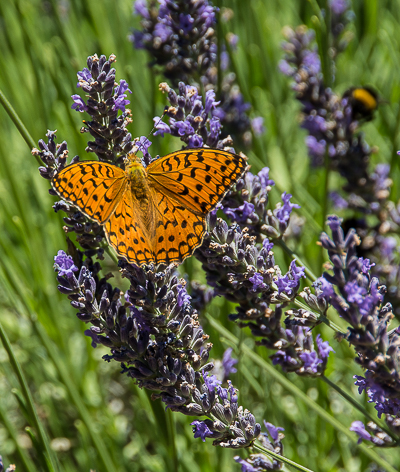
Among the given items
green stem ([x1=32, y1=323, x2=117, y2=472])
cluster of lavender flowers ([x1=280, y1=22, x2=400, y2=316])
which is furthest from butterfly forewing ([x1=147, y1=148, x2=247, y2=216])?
cluster of lavender flowers ([x1=280, y1=22, x2=400, y2=316])

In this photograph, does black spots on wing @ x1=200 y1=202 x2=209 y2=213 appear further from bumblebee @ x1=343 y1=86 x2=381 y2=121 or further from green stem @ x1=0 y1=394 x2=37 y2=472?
bumblebee @ x1=343 y1=86 x2=381 y2=121

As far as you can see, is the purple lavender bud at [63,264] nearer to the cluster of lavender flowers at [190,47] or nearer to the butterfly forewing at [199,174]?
the butterfly forewing at [199,174]

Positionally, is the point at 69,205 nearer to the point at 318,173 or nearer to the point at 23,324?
the point at 23,324

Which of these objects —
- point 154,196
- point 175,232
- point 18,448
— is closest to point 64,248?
point 154,196

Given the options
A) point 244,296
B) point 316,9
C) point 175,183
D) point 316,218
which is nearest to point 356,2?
point 316,218

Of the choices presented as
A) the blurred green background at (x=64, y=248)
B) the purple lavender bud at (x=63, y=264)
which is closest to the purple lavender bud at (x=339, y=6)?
the blurred green background at (x=64, y=248)

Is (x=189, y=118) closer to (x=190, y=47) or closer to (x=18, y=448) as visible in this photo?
(x=190, y=47)
